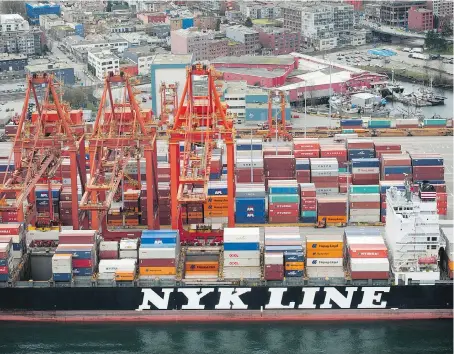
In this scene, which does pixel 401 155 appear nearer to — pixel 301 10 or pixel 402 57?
pixel 402 57

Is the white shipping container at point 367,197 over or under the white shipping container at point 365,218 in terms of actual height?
over

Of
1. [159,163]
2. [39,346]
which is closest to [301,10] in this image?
[159,163]

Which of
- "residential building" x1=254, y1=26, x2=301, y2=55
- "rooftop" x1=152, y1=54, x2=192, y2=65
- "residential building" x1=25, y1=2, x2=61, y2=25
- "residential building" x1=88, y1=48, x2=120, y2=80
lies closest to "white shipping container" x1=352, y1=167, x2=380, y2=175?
"rooftop" x1=152, y1=54, x2=192, y2=65

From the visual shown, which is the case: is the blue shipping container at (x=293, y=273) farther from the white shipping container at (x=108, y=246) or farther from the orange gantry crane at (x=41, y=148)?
the orange gantry crane at (x=41, y=148)

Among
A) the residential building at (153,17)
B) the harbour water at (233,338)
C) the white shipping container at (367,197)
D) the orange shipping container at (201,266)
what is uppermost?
the residential building at (153,17)

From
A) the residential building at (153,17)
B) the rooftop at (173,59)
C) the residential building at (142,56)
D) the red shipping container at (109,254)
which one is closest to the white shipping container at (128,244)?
the red shipping container at (109,254)

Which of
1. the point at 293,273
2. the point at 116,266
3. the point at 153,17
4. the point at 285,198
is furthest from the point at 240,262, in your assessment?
the point at 153,17
